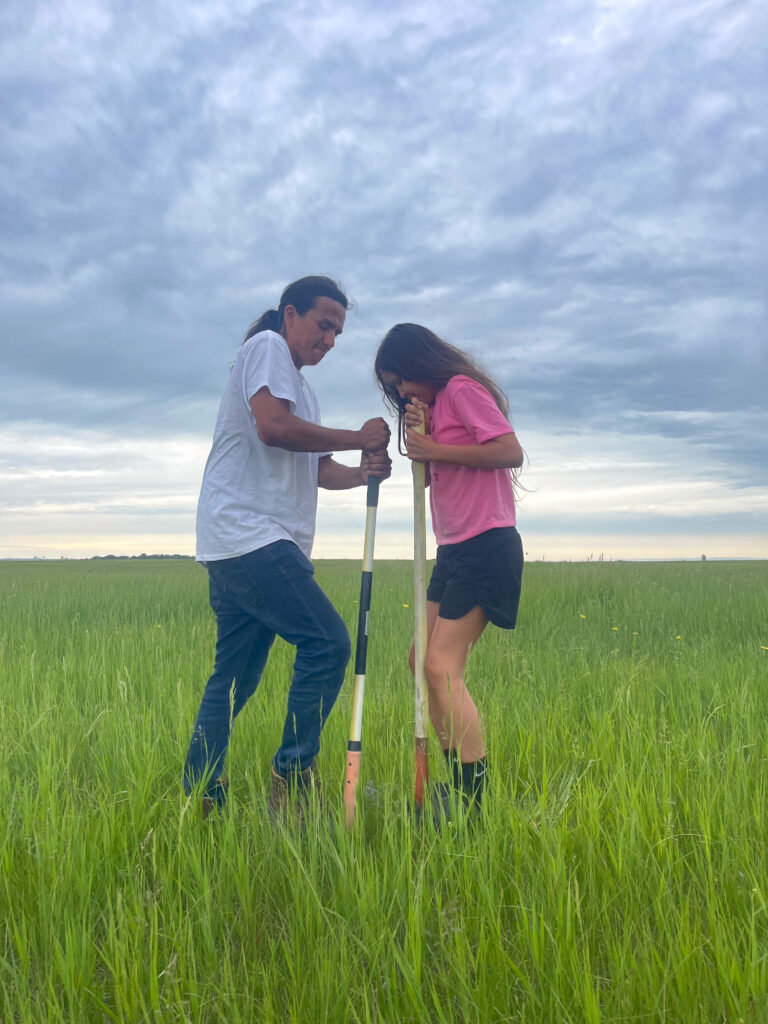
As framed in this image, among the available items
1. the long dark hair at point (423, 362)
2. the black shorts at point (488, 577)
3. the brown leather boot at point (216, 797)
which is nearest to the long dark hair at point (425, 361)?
the long dark hair at point (423, 362)

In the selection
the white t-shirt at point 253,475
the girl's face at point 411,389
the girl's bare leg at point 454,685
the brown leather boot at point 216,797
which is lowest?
the brown leather boot at point 216,797

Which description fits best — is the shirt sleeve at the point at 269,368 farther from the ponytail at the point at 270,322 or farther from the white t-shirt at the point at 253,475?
the ponytail at the point at 270,322

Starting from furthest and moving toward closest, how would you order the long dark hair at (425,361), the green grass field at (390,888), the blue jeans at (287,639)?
the long dark hair at (425,361) < the blue jeans at (287,639) < the green grass field at (390,888)

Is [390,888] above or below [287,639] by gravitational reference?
below

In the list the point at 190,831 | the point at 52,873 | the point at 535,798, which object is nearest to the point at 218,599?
the point at 190,831

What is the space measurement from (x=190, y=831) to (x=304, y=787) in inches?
24.2

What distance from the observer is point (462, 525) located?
3305 millimetres

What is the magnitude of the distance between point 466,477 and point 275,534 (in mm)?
883

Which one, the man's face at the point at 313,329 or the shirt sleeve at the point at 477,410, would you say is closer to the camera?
the shirt sleeve at the point at 477,410

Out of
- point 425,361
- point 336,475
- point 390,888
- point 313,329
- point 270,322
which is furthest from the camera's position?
point 336,475

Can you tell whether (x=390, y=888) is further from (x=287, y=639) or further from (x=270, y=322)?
(x=270, y=322)

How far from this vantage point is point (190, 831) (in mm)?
2701

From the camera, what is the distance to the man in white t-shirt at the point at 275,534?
320 cm

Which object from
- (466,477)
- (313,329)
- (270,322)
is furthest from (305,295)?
(466,477)
